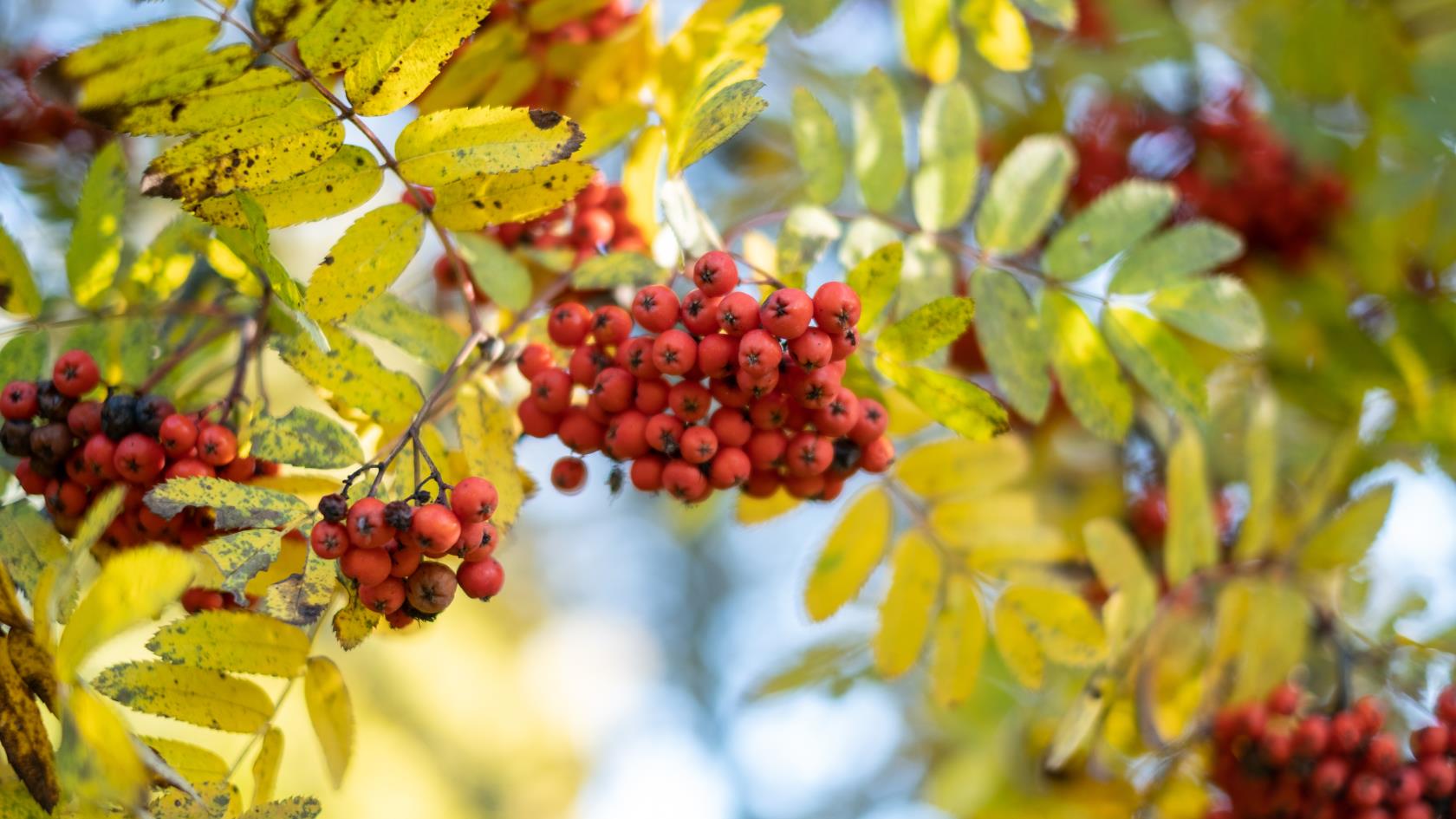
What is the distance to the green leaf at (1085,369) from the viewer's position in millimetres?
1962

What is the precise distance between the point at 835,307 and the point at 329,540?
2.30ft

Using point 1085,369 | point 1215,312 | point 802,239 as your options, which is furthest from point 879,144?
point 1215,312

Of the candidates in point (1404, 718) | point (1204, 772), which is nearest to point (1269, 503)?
point (1204, 772)

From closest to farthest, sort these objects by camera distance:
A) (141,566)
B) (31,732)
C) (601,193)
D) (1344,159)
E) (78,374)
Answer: (141,566) → (31,732) → (78,374) → (601,193) → (1344,159)

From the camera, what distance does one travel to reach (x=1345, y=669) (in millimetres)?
2361

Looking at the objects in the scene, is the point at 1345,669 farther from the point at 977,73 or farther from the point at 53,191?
the point at 53,191

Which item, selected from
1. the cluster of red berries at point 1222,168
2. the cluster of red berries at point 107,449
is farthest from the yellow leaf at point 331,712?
the cluster of red berries at point 1222,168

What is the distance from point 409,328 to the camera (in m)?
1.74

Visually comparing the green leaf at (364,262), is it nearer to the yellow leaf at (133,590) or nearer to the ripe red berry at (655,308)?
the ripe red berry at (655,308)

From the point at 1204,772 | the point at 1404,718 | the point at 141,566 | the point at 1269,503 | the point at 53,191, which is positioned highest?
the point at 141,566

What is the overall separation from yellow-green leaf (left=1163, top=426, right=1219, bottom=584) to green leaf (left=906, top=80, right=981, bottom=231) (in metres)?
0.72

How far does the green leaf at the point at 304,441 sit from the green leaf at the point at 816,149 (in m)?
0.96

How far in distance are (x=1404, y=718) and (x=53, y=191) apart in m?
3.77

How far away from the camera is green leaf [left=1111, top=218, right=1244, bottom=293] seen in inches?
82.1
